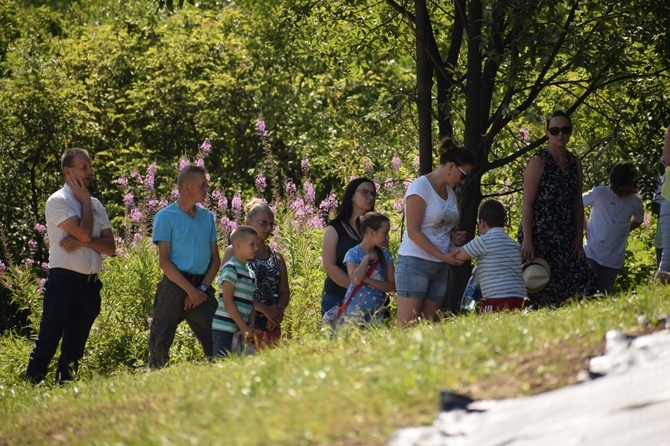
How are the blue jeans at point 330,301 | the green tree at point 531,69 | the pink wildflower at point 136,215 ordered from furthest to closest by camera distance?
1. the pink wildflower at point 136,215
2. the green tree at point 531,69
3. the blue jeans at point 330,301

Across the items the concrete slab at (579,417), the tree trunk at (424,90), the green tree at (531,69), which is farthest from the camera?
the tree trunk at (424,90)

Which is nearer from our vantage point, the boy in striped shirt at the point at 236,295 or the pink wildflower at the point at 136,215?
the boy in striped shirt at the point at 236,295

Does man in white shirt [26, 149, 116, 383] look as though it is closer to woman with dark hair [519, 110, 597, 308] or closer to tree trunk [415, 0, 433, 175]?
tree trunk [415, 0, 433, 175]

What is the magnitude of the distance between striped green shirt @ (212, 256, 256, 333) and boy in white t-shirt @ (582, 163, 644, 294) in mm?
3459

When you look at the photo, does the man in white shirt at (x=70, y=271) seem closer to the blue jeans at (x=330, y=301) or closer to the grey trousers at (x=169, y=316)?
the grey trousers at (x=169, y=316)

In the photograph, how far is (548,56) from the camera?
10523mm

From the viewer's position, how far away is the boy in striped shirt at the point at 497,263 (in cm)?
907

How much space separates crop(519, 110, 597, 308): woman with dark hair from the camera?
9.52 meters

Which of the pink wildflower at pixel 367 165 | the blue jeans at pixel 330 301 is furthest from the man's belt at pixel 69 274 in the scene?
the pink wildflower at pixel 367 165

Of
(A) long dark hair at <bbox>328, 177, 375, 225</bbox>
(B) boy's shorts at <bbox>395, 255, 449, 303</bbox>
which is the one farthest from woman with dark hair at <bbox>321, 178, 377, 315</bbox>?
(B) boy's shorts at <bbox>395, 255, 449, 303</bbox>

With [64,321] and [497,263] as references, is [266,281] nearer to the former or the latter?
[64,321]

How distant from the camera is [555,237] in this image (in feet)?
31.4

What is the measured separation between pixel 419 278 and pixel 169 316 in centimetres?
203

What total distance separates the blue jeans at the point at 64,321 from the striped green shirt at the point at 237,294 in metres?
1.17
